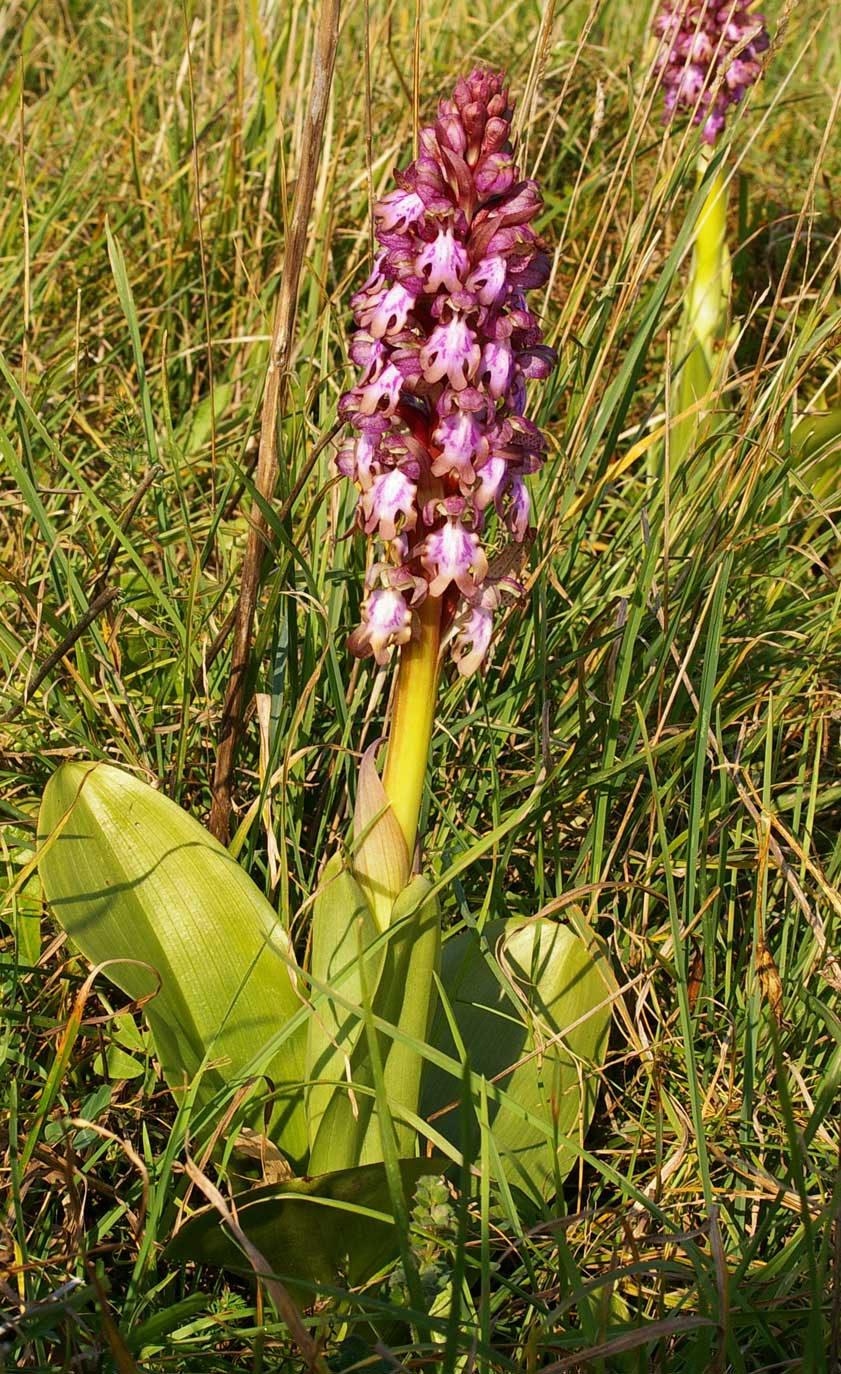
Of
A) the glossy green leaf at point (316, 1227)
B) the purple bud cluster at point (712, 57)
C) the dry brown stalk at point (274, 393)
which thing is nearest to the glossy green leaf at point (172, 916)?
the glossy green leaf at point (316, 1227)

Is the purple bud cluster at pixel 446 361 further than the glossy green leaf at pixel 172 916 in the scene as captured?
No

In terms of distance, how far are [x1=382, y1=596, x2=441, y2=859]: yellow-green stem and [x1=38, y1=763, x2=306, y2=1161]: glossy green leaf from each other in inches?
10.1

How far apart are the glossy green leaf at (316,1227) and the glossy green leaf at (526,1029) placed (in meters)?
0.23

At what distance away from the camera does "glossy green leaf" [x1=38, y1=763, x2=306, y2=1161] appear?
5.42 ft

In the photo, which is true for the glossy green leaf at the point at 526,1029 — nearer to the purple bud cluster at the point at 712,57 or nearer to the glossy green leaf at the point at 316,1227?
the glossy green leaf at the point at 316,1227

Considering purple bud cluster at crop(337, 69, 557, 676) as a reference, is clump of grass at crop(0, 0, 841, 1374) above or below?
below

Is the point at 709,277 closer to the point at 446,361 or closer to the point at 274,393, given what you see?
the point at 274,393

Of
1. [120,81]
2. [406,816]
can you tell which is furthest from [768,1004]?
[120,81]

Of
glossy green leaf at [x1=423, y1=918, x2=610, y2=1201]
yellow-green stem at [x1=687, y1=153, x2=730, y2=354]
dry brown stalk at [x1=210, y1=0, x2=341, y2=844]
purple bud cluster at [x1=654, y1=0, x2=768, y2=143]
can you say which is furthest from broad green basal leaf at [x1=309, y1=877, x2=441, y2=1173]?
purple bud cluster at [x1=654, y1=0, x2=768, y2=143]

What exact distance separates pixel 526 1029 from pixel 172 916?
1.76 feet

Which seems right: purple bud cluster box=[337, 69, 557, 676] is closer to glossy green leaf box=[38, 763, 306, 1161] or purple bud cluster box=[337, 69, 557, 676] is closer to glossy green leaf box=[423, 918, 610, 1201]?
glossy green leaf box=[38, 763, 306, 1161]

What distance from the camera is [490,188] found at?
4.44 ft

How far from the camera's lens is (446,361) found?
135 cm

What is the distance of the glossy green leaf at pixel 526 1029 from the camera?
1.76m
